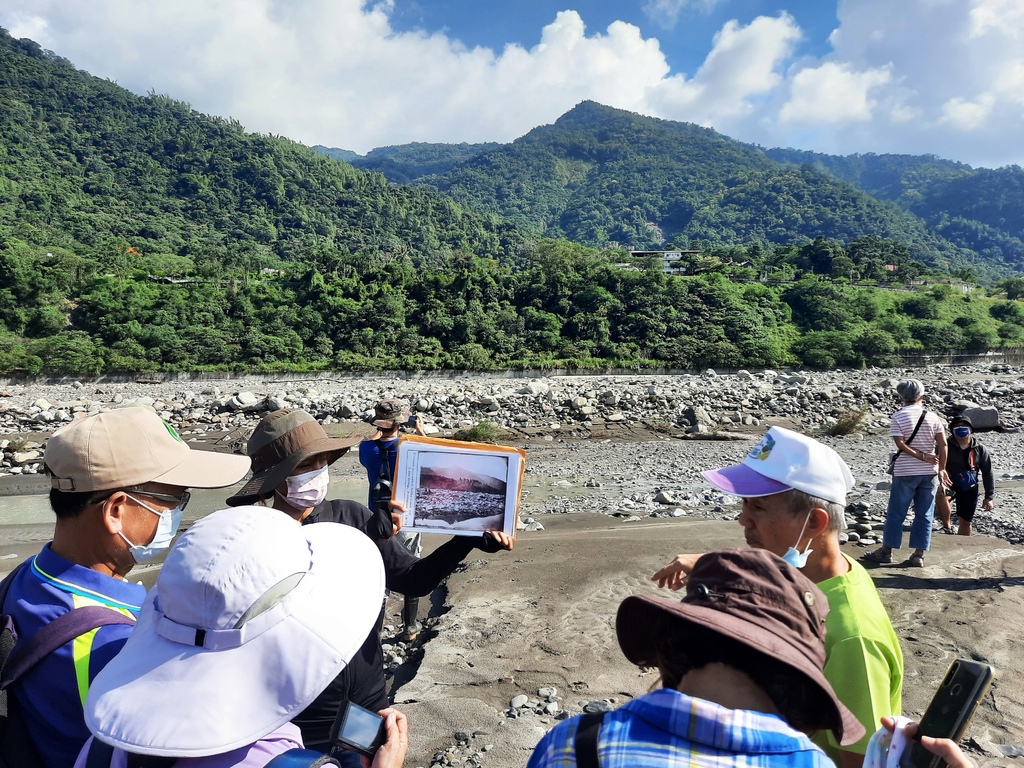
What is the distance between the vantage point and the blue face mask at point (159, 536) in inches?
68.7

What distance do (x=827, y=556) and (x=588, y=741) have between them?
1.28 meters

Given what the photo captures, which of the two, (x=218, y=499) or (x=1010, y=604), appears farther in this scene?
(x=218, y=499)

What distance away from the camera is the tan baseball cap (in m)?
1.62

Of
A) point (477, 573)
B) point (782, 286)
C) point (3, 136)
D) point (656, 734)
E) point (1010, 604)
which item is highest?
point (3, 136)

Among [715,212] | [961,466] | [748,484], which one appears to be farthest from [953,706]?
[715,212]

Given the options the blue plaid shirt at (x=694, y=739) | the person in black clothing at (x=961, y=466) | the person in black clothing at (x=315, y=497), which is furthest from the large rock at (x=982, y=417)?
the blue plaid shirt at (x=694, y=739)

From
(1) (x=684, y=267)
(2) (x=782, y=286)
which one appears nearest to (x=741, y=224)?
(1) (x=684, y=267)

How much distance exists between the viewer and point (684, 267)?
67625 millimetres

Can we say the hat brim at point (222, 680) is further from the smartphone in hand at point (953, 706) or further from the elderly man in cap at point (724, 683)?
the smartphone in hand at point (953, 706)

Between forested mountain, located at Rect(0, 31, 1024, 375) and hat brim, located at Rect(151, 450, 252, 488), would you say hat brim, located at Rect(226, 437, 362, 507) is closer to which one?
hat brim, located at Rect(151, 450, 252, 488)

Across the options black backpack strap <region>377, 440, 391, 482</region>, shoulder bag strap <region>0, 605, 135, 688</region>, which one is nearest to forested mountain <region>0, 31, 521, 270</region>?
black backpack strap <region>377, 440, 391, 482</region>

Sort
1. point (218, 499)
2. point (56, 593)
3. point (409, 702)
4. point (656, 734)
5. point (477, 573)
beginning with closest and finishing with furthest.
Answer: point (656, 734)
point (56, 593)
point (409, 702)
point (477, 573)
point (218, 499)

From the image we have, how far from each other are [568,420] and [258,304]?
97.8ft

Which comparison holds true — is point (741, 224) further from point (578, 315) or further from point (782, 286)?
point (578, 315)
